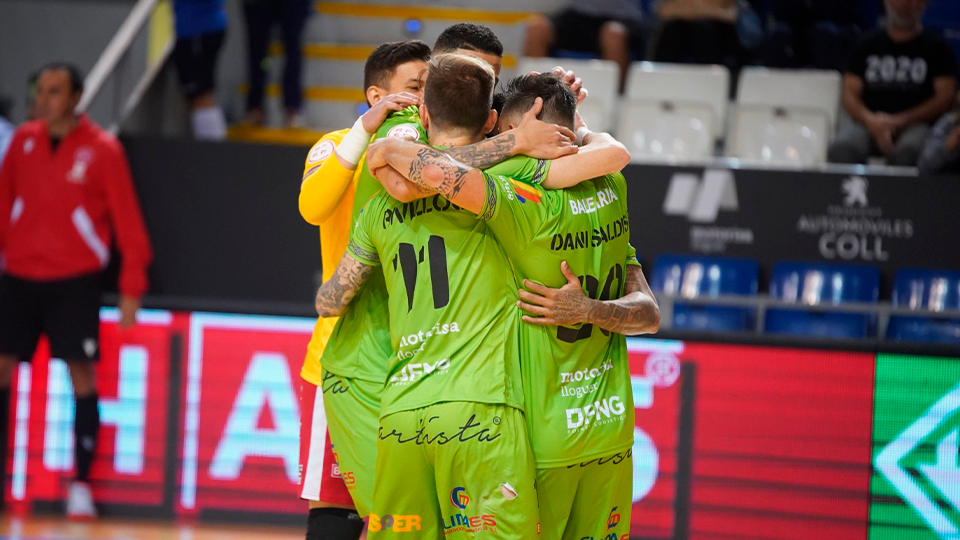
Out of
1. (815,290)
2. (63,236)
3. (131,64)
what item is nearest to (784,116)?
(815,290)

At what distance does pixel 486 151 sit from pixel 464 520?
1018 millimetres

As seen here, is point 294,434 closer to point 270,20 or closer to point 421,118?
point 421,118

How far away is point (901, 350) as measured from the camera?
18.6ft

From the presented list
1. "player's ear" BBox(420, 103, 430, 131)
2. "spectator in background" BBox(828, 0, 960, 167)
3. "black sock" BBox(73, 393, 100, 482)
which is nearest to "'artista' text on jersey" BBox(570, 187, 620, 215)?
"player's ear" BBox(420, 103, 430, 131)

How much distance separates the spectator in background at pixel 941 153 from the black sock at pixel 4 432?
5804 mm

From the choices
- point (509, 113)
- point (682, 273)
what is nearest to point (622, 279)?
point (509, 113)

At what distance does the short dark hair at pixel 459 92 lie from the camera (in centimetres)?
327

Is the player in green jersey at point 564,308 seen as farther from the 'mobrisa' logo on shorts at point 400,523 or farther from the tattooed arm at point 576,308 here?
the 'mobrisa' logo on shorts at point 400,523

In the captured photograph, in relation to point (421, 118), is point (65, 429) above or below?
below

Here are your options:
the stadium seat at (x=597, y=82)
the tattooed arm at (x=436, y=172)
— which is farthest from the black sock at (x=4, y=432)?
the stadium seat at (x=597, y=82)

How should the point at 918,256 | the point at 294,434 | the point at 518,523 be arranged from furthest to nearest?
the point at 918,256 < the point at 294,434 < the point at 518,523

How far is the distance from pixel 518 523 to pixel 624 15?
23.5 ft

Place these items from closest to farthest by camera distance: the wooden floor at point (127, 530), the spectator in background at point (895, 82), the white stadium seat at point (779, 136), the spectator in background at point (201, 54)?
the wooden floor at point (127, 530)
the spectator in background at point (895, 82)
the white stadium seat at point (779, 136)
the spectator in background at point (201, 54)

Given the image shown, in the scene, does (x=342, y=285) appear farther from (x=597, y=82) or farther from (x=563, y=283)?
(x=597, y=82)
